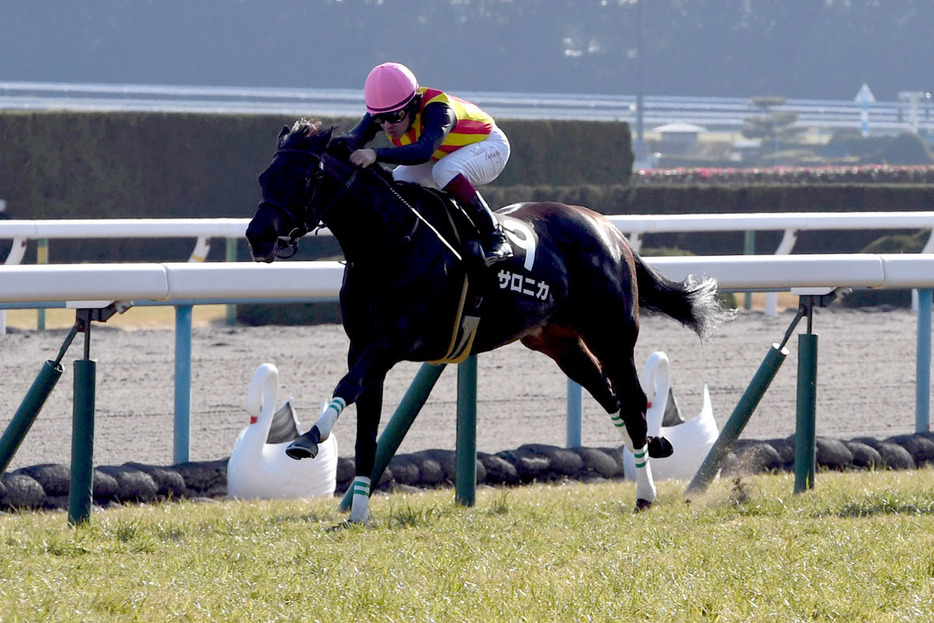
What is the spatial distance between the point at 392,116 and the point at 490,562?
1585 millimetres

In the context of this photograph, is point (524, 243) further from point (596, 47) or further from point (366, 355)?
point (596, 47)

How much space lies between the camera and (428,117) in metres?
4.61

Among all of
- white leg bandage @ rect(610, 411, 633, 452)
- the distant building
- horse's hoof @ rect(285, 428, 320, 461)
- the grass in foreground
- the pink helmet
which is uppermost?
the distant building

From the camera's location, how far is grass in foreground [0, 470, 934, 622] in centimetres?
330

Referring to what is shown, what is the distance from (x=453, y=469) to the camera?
20.0 ft

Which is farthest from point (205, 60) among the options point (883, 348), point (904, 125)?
point (883, 348)

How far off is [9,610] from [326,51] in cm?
6492

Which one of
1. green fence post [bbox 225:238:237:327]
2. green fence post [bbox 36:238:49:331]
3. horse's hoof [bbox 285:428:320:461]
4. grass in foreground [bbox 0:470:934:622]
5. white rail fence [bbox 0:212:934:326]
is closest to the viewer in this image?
grass in foreground [bbox 0:470:934:622]

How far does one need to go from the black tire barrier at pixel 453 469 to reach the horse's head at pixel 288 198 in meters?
1.56

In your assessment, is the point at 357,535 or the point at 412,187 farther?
the point at 412,187

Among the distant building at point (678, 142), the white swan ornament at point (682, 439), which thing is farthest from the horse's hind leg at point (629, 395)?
the distant building at point (678, 142)

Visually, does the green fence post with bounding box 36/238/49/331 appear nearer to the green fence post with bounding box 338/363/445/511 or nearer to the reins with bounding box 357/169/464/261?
the green fence post with bounding box 338/363/445/511

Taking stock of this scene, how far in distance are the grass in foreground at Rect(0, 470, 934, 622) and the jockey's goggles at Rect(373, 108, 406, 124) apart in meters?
1.28

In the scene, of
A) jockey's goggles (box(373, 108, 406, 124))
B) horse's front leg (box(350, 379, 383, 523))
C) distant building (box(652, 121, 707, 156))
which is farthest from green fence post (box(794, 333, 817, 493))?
distant building (box(652, 121, 707, 156))
